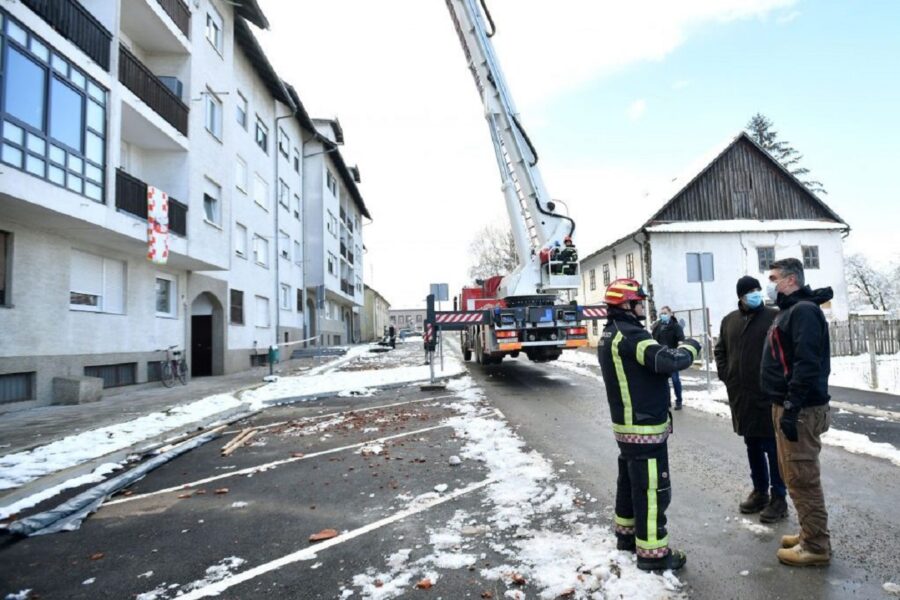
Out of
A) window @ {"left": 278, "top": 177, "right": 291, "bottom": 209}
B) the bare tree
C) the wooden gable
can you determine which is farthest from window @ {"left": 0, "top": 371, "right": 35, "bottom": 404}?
the bare tree

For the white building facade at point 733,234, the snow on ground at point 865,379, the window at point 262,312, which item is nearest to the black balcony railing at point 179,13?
the window at point 262,312

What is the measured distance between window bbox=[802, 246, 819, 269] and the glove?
2780 cm

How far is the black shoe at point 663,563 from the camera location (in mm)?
3105

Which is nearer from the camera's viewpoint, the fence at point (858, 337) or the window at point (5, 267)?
the window at point (5, 267)

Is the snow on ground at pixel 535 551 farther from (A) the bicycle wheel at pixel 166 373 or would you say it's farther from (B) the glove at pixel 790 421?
(A) the bicycle wheel at pixel 166 373

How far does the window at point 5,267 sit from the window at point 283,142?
1713cm

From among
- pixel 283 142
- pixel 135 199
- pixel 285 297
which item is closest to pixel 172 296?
pixel 135 199

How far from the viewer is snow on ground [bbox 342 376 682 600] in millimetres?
2949

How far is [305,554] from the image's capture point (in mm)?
3559

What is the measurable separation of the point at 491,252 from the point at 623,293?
49557 mm

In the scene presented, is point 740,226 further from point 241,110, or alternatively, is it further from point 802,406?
point 802,406

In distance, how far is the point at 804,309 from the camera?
3.33m

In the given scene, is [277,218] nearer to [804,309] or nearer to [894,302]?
[804,309]

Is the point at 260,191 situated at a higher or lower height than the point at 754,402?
higher
